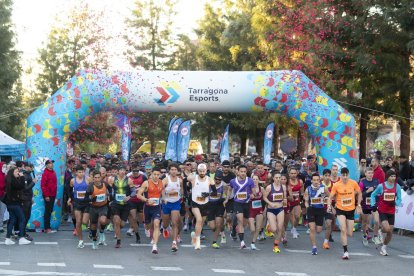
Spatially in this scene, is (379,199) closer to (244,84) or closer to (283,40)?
(244,84)

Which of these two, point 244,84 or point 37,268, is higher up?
point 244,84

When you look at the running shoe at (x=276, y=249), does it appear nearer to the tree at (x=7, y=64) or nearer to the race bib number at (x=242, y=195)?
the race bib number at (x=242, y=195)

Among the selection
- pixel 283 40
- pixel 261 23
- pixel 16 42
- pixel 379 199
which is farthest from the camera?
pixel 16 42

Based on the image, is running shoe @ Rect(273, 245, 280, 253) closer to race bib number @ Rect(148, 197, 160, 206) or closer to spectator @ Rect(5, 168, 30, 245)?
race bib number @ Rect(148, 197, 160, 206)

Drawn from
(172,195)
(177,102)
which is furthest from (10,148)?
(172,195)

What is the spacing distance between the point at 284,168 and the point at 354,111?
6.90 meters

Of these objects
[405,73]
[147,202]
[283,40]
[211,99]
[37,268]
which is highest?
[283,40]

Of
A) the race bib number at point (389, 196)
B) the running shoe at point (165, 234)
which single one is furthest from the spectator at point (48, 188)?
the race bib number at point (389, 196)

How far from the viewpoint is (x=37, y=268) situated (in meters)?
12.0

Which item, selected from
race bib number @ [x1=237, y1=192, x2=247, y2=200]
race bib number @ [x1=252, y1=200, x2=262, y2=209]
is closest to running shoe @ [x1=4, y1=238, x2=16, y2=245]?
race bib number @ [x1=237, y1=192, x2=247, y2=200]

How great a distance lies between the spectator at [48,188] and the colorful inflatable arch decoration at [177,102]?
326 millimetres

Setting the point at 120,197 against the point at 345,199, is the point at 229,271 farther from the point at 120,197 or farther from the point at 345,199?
the point at 120,197

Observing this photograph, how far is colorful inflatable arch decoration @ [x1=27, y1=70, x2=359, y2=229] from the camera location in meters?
17.7

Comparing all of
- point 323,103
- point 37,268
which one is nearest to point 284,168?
point 323,103
